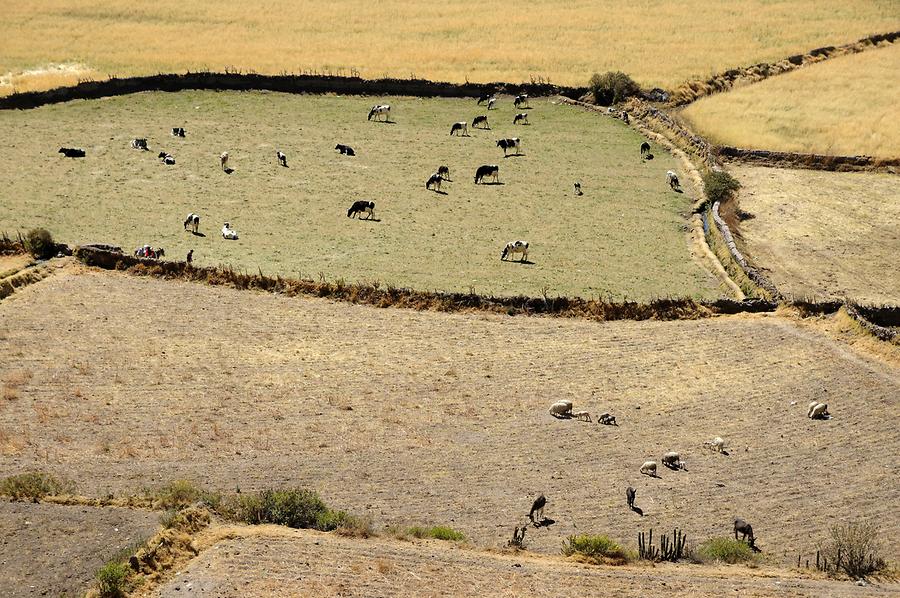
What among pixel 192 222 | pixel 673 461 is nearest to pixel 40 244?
pixel 192 222

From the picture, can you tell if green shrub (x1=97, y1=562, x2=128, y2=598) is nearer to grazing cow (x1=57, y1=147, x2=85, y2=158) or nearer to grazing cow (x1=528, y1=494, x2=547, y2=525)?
grazing cow (x1=528, y1=494, x2=547, y2=525)

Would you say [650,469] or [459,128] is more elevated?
[459,128]

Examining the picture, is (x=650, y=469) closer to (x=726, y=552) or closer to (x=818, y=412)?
(x=726, y=552)

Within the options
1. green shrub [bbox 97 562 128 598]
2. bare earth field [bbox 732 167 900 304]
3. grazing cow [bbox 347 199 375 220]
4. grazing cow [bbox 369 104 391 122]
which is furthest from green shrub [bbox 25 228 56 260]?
bare earth field [bbox 732 167 900 304]

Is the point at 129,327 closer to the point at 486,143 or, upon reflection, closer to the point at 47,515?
the point at 47,515

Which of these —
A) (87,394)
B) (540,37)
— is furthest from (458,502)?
(540,37)
